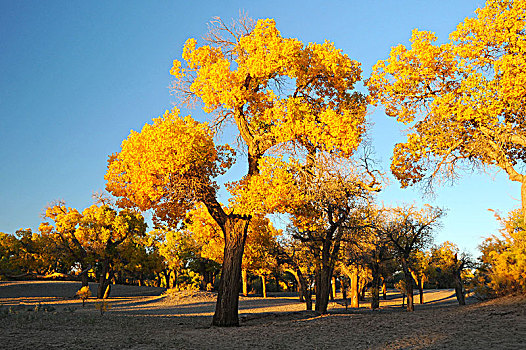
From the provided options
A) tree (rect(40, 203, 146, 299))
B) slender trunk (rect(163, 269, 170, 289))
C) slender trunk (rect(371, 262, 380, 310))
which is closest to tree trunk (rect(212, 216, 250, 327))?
slender trunk (rect(371, 262, 380, 310))

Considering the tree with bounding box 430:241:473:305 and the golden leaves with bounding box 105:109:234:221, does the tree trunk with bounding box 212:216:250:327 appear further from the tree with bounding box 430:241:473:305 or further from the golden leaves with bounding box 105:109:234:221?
the tree with bounding box 430:241:473:305

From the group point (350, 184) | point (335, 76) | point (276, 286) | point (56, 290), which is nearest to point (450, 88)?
point (335, 76)

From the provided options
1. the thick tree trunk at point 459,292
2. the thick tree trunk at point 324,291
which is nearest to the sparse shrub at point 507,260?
the thick tree trunk at point 324,291

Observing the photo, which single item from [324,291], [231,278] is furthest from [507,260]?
[231,278]

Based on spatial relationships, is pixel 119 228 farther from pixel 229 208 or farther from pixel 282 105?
pixel 282 105

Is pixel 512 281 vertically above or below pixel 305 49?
below

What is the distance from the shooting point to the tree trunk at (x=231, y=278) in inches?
498

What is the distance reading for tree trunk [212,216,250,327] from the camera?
12656 millimetres

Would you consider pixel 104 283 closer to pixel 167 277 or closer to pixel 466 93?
Answer: pixel 167 277

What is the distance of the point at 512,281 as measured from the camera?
1480cm

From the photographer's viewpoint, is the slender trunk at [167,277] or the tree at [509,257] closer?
the tree at [509,257]

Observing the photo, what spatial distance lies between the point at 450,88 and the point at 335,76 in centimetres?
420

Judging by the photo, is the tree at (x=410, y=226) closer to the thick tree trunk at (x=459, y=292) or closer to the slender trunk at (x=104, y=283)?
the thick tree trunk at (x=459, y=292)

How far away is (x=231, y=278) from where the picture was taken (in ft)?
41.8
